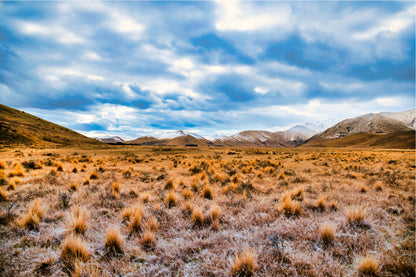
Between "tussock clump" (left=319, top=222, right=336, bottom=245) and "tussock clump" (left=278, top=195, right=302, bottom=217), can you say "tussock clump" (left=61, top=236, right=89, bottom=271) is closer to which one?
"tussock clump" (left=319, top=222, right=336, bottom=245)

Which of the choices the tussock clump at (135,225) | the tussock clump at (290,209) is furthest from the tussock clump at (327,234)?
the tussock clump at (135,225)

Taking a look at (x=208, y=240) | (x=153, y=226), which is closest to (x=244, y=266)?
(x=208, y=240)

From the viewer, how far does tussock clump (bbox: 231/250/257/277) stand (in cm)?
274

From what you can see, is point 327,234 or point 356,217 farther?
point 356,217

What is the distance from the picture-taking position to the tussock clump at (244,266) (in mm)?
2740

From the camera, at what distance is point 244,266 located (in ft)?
9.20

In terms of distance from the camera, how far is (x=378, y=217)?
4.94 meters

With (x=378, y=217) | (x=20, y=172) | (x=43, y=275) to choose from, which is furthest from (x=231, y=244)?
(x=20, y=172)

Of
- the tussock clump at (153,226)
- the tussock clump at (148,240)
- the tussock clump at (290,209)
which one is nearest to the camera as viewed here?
the tussock clump at (148,240)

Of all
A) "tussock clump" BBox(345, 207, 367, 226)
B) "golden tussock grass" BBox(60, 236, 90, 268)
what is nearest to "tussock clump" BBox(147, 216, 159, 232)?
"golden tussock grass" BBox(60, 236, 90, 268)

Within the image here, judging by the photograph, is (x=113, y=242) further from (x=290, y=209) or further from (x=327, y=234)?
(x=290, y=209)

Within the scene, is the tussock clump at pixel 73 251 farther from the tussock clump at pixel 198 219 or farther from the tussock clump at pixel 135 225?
the tussock clump at pixel 198 219

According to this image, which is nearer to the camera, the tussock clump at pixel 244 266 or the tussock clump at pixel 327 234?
the tussock clump at pixel 244 266

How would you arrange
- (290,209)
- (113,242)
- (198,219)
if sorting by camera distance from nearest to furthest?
1. (113,242)
2. (198,219)
3. (290,209)
